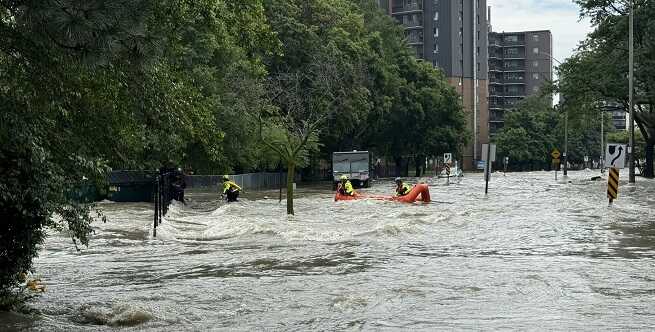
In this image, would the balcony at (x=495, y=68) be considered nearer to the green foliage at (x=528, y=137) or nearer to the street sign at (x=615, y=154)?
the green foliage at (x=528, y=137)

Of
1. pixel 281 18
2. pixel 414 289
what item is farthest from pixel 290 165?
pixel 281 18

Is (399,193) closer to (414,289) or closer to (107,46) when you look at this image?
(414,289)

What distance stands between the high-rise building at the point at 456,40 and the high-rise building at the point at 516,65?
31712 mm

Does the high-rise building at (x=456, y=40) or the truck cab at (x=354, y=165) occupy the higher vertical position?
the high-rise building at (x=456, y=40)

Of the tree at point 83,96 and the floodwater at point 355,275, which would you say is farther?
the floodwater at point 355,275

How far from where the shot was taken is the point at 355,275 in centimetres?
1352

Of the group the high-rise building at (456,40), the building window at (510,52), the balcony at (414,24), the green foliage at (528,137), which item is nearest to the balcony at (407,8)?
the high-rise building at (456,40)

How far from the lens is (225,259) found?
16.1 meters

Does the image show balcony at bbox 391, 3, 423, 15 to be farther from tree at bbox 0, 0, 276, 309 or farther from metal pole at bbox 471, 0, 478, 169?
tree at bbox 0, 0, 276, 309

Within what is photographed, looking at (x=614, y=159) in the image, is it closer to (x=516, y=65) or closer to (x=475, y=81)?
(x=475, y=81)

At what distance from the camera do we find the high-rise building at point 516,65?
172 metres

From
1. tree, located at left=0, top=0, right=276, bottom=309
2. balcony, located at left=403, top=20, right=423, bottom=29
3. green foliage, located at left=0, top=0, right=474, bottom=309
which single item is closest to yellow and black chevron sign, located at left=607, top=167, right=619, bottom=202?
green foliage, located at left=0, top=0, right=474, bottom=309

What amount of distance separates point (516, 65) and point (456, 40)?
44.9 metres

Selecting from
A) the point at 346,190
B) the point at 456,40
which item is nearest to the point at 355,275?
the point at 346,190
